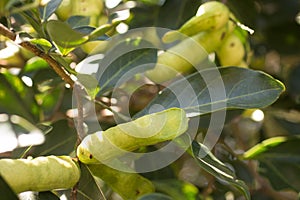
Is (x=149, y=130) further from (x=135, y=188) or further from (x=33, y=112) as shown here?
(x=33, y=112)

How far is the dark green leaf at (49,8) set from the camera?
2.69 feet

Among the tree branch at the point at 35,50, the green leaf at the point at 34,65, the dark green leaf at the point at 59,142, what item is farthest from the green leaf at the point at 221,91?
the green leaf at the point at 34,65

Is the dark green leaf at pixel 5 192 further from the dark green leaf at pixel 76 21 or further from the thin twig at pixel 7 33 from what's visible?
the dark green leaf at pixel 76 21

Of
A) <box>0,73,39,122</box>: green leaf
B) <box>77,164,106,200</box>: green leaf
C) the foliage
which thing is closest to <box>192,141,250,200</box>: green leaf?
the foliage

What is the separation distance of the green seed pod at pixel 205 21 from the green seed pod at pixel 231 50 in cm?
5

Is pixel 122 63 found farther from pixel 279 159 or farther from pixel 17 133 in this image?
pixel 279 159

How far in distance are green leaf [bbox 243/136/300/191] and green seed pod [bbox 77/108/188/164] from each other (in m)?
0.43

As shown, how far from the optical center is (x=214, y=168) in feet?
2.50

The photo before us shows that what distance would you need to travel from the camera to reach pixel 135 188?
82cm

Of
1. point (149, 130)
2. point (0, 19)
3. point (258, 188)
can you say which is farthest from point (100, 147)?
point (258, 188)

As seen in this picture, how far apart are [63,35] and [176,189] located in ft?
1.21

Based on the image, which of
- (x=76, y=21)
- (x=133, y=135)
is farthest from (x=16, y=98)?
(x=133, y=135)

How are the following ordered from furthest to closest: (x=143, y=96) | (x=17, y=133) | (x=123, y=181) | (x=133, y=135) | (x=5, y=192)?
1. (x=143, y=96)
2. (x=17, y=133)
3. (x=123, y=181)
4. (x=133, y=135)
5. (x=5, y=192)

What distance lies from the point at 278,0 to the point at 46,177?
3.21 ft
